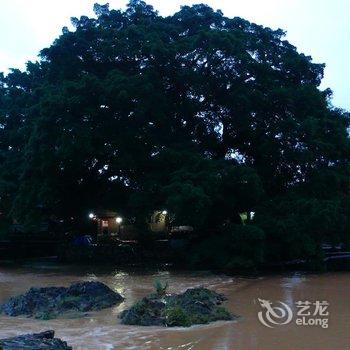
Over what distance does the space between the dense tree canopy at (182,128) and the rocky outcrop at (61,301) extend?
7117 millimetres

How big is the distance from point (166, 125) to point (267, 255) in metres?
7.56

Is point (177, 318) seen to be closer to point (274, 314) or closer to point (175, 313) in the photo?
point (175, 313)

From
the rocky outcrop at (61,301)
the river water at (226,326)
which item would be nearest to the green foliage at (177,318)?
the river water at (226,326)

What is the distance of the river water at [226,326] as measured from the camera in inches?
320

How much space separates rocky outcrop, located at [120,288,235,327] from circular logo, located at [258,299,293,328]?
2.42 feet

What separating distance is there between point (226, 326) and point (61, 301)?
13.7 feet

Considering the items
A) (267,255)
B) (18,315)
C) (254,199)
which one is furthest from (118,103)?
(18,315)

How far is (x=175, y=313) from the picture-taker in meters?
9.55

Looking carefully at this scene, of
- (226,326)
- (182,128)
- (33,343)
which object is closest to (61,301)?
(226,326)

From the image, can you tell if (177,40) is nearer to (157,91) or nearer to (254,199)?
(157,91)

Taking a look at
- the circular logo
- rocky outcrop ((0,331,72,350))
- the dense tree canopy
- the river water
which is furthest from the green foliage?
the dense tree canopy

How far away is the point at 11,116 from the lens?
1063 inches

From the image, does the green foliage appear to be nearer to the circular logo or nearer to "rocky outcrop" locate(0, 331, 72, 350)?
the circular logo

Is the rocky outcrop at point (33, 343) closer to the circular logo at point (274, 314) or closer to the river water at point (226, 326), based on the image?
the river water at point (226, 326)
